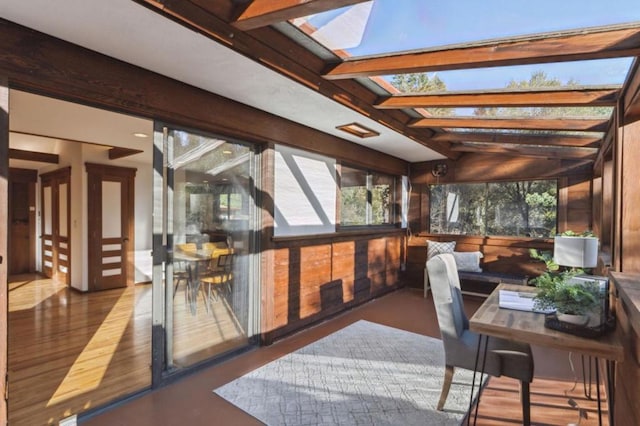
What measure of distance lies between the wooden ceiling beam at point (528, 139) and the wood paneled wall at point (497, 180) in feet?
4.30

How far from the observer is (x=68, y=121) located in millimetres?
3529

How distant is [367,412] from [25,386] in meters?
2.60

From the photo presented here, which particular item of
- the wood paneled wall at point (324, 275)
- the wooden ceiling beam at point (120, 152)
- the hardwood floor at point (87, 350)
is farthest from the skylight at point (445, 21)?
the wooden ceiling beam at point (120, 152)

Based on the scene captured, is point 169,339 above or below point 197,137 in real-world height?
below

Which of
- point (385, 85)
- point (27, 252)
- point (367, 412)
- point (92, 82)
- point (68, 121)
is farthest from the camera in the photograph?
point (27, 252)

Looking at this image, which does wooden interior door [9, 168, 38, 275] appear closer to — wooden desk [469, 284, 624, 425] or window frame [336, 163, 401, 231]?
window frame [336, 163, 401, 231]

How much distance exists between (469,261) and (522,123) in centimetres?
271

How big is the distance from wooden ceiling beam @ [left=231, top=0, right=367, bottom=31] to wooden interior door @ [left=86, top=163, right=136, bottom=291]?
5.16m

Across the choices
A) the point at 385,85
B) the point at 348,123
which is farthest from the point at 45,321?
the point at 385,85

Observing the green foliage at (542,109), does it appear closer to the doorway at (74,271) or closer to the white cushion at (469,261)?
the white cushion at (469,261)

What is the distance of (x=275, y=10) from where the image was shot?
1.56m

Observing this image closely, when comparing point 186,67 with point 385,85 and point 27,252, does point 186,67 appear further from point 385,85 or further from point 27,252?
point 27,252

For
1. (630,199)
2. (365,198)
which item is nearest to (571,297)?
(630,199)

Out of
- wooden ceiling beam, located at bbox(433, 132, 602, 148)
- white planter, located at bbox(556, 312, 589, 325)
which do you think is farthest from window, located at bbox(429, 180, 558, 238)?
white planter, located at bbox(556, 312, 589, 325)
